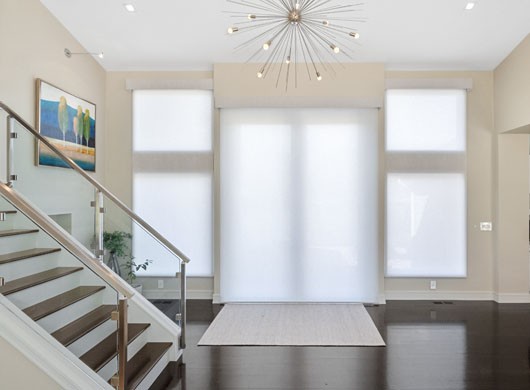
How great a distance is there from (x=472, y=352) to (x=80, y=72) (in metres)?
6.02

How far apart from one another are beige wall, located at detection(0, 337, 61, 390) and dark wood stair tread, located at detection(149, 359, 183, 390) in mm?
984

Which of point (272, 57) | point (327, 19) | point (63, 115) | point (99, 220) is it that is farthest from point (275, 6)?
point (99, 220)

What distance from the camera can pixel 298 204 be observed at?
5773 millimetres

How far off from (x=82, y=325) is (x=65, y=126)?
3094mm

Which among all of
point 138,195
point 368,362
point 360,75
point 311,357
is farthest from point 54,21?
point 368,362

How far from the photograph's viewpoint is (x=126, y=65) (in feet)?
19.3

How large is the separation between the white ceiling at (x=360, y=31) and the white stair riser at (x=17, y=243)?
305 cm

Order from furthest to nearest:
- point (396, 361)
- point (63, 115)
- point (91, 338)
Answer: point (63, 115)
point (396, 361)
point (91, 338)

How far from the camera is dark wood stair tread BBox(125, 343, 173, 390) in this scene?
2.98m

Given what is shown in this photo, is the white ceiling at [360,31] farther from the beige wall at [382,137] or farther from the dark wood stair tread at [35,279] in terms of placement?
the dark wood stair tread at [35,279]

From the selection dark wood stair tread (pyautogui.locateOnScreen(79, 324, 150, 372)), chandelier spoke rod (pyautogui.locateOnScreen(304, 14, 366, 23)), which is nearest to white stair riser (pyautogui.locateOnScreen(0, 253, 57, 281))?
dark wood stair tread (pyautogui.locateOnScreen(79, 324, 150, 372))

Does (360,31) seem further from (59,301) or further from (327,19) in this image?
(59,301)

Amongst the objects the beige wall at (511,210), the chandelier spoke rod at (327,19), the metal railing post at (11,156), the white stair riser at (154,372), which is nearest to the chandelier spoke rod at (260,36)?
the chandelier spoke rod at (327,19)

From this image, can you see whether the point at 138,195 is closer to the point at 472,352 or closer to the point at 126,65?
the point at 126,65
